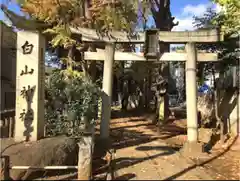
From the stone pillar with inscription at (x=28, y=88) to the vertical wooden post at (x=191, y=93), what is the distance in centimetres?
533

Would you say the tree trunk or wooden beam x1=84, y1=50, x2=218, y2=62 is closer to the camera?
wooden beam x1=84, y1=50, x2=218, y2=62

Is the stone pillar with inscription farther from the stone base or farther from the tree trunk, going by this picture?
the tree trunk

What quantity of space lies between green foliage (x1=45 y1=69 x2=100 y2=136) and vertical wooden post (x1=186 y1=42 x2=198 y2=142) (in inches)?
138

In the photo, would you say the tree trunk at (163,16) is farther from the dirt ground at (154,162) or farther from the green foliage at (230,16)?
the dirt ground at (154,162)

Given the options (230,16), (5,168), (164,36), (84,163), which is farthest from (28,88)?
(230,16)

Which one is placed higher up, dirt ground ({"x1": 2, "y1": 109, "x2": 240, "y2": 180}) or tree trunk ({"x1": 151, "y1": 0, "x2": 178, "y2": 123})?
tree trunk ({"x1": 151, "y1": 0, "x2": 178, "y2": 123})

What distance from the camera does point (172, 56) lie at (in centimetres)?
1323

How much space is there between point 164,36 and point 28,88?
5403mm

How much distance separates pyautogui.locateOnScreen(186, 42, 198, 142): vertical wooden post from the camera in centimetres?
1289

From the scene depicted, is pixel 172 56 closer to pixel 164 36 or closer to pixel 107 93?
pixel 164 36

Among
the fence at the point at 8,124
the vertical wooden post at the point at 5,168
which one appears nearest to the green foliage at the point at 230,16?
the fence at the point at 8,124

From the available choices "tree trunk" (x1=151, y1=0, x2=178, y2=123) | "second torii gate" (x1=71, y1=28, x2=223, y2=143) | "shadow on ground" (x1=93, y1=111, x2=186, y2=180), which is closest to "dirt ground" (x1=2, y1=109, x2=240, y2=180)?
"shadow on ground" (x1=93, y1=111, x2=186, y2=180)

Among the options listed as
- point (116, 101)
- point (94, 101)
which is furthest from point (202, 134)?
point (116, 101)

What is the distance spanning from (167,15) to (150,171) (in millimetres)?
15408
